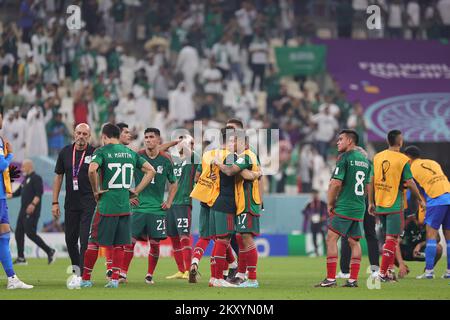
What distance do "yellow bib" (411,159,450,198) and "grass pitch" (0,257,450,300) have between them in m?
1.62

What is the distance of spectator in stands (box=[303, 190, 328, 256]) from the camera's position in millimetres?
30906

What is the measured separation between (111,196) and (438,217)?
22.1ft

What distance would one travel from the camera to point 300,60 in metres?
38.9

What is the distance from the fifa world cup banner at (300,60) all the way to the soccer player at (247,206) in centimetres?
2178

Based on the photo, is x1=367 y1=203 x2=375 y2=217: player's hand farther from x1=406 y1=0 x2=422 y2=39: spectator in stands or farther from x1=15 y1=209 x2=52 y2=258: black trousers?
x1=406 y1=0 x2=422 y2=39: spectator in stands

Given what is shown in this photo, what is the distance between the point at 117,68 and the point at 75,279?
21003 millimetres

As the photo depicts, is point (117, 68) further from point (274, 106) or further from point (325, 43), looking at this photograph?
point (325, 43)

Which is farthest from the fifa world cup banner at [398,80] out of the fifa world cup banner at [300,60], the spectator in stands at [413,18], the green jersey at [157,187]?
the green jersey at [157,187]

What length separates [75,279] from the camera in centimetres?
1634

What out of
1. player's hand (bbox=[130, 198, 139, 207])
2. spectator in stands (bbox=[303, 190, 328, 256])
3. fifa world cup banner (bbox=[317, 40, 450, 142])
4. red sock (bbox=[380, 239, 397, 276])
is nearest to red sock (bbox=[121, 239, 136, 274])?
player's hand (bbox=[130, 198, 139, 207])

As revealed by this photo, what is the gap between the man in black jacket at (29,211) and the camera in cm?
2575
